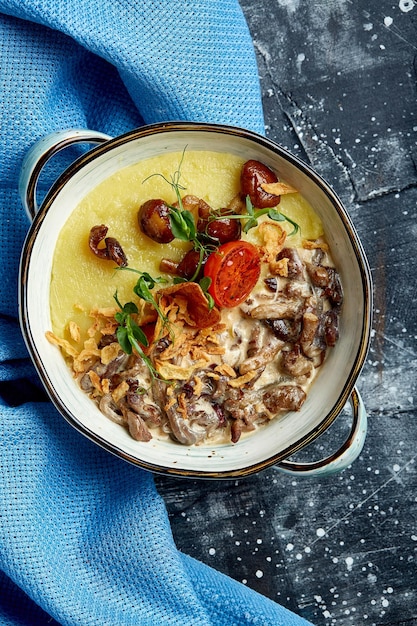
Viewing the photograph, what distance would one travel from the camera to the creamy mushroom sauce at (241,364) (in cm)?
204

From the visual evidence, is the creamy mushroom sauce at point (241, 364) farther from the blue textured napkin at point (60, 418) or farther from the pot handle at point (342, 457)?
the blue textured napkin at point (60, 418)

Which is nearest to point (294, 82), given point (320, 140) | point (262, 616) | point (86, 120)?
point (320, 140)

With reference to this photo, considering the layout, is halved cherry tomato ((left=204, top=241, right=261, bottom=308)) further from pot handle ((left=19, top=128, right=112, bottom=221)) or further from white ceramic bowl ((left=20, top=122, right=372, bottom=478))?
pot handle ((left=19, top=128, right=112, bottom=221))

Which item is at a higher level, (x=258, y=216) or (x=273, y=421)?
(x=258, y=216)

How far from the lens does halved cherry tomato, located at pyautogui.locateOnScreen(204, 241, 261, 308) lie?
1.90 meters

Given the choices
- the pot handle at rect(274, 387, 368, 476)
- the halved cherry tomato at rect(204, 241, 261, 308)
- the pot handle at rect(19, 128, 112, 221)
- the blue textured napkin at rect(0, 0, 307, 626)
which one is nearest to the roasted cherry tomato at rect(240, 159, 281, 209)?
the halved cherry tomato at rect(204, 241, 261, 308)

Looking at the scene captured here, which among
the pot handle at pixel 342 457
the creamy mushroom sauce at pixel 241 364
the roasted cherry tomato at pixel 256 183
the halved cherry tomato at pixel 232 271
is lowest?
the pot handle at pixel 342 457

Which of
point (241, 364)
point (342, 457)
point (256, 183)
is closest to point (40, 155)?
point (256, 183)

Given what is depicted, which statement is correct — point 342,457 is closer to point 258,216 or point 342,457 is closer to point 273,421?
point 273,421

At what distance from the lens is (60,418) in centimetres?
231

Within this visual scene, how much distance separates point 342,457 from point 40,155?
4.16 ft

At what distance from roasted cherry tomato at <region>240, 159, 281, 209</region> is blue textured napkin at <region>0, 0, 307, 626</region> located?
11.3 inches

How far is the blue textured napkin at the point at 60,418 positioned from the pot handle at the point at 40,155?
0.71 feet

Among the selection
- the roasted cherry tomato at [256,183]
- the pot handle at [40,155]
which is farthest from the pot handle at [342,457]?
the pot handle at [40,155]
